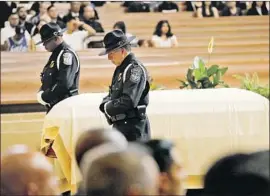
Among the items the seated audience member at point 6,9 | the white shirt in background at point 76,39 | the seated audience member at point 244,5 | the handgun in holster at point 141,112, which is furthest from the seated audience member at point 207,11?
the handgun in holster at point 141,112

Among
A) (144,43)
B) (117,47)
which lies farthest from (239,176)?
(144,43)

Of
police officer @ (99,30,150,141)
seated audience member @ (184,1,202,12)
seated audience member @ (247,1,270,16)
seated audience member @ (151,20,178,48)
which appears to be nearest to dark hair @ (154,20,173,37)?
seated audience member @ (151,20,178,48)

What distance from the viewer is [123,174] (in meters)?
1.23

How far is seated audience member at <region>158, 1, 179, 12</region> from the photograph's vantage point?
6258mm

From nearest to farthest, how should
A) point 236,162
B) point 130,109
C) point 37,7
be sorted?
point 236,162 → point 130,109 → point 37,7

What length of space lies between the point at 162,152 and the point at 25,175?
0.26 metres

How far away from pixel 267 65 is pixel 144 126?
2.88m

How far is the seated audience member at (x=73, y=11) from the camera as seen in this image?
20.0ft

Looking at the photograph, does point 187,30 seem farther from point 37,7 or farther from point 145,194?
point 145,194

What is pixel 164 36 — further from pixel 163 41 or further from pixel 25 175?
pixel 25 175

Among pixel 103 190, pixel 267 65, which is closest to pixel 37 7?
pixel 267 65

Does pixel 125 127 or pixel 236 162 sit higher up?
pixel 236 162

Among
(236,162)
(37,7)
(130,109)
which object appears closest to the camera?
(236,162)

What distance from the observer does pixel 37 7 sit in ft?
19.9
